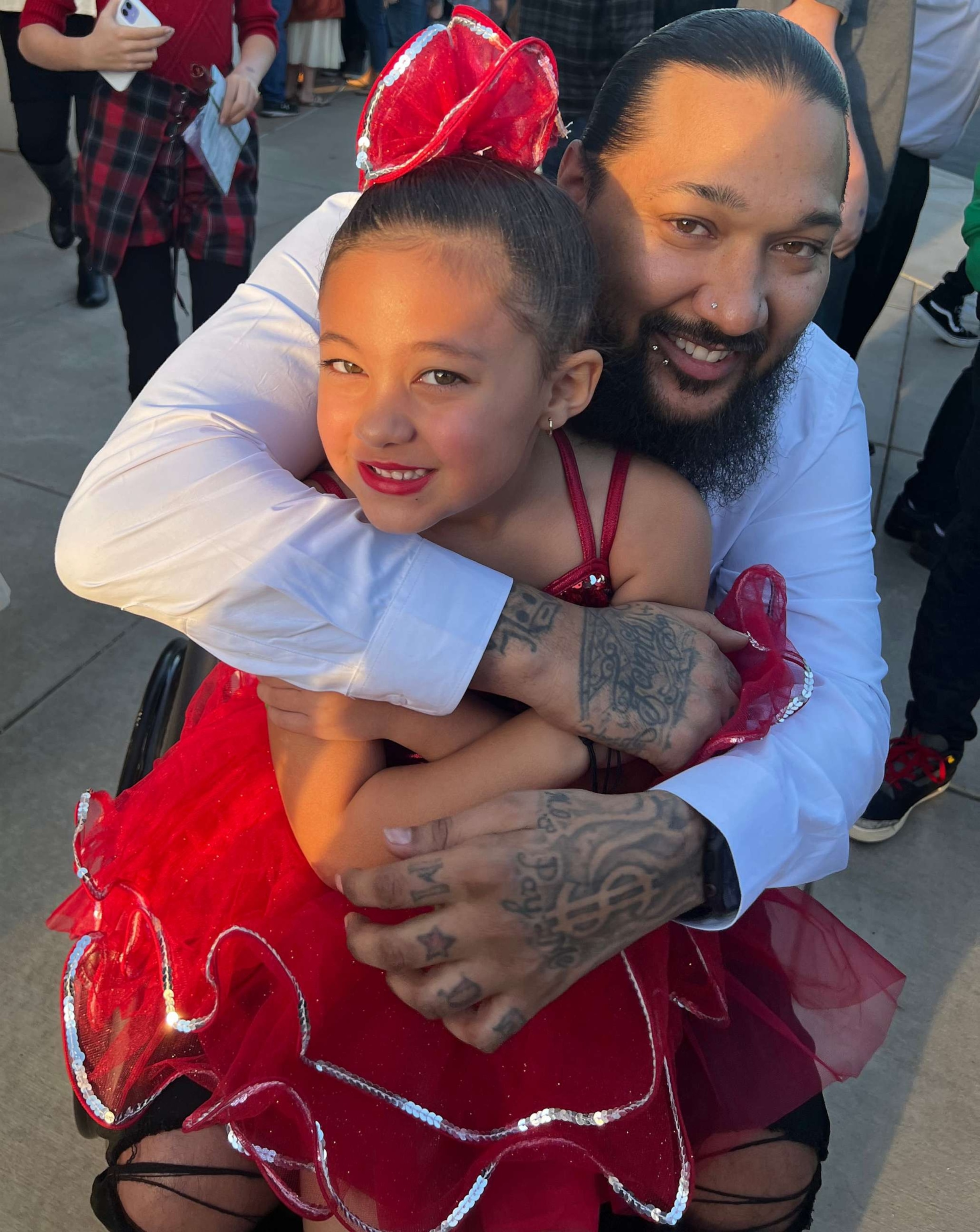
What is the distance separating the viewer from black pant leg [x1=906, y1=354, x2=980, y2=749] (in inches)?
106

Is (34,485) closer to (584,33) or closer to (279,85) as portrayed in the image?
(584,33)

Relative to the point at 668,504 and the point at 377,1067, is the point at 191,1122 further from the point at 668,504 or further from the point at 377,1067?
the point at 668,504

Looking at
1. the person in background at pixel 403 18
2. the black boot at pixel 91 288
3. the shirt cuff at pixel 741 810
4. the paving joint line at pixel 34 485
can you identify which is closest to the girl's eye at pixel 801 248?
the shirt cuff at pixel 741 810

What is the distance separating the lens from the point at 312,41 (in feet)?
25.9

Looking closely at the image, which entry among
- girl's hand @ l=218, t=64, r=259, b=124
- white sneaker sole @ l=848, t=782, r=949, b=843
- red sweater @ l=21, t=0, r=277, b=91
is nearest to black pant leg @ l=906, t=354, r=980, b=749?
white sneaker sole @ l=848, t=782, r=949, b=843

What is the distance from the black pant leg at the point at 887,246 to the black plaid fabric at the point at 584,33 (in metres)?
1.13

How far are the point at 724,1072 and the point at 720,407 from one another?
3.32 ft

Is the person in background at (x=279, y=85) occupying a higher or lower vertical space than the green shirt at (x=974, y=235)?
lower

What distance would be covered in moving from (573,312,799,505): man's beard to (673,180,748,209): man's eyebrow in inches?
7.1

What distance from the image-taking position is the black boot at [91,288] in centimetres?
479

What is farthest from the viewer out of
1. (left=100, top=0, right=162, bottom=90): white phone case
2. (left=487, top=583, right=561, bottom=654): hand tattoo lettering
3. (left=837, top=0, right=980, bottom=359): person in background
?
(left=837, top=0, right=980, bottom=359): person in background

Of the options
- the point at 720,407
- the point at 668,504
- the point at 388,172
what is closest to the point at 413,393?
the point at 388,172

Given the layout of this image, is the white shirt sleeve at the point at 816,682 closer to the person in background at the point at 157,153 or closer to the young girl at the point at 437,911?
the young girl at the point at 437,911

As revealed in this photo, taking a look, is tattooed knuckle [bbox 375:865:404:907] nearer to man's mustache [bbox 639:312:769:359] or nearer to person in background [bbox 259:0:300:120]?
man's mustache [bbox 639:312:769:359]
